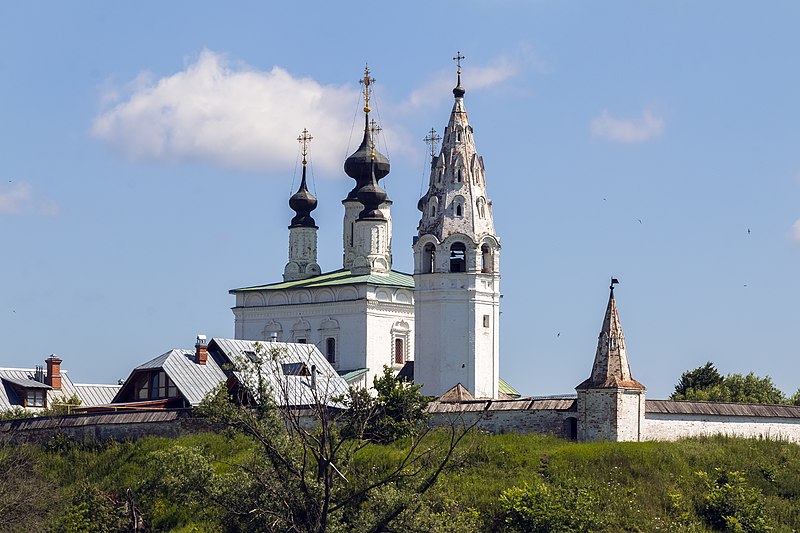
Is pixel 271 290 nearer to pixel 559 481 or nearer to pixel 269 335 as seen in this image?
pixel 269 335

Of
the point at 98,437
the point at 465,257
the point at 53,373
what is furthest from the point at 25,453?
the point at 465,257

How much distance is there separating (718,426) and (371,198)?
2105 cm

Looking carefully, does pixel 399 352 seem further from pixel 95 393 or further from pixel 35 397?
pixel 35 397

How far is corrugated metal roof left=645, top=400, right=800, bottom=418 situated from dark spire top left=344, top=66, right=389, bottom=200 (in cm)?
2120

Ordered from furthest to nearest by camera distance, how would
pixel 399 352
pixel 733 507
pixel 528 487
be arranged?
pixel 399 352 < pixel 528 487 < pixel 733 507

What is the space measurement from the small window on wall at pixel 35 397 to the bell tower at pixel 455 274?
34.1ft

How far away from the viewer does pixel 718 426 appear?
116ft

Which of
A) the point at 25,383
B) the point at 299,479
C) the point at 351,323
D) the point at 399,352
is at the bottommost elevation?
the point at 299,479

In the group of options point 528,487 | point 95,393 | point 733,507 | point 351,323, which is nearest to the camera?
point 733,507

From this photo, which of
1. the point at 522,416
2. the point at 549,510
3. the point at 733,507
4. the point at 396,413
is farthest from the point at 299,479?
the point at 522,416

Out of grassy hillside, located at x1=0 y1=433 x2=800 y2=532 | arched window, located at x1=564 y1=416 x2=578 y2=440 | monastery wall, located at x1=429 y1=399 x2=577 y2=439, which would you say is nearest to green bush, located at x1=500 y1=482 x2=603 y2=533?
grassy hillside, located at x1=0 y1=433 x2=800 y2=532

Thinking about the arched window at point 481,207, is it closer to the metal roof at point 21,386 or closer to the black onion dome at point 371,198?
the black onion dome at point 371,198

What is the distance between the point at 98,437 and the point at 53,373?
32.9 ft

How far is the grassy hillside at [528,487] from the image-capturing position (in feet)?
98.4
